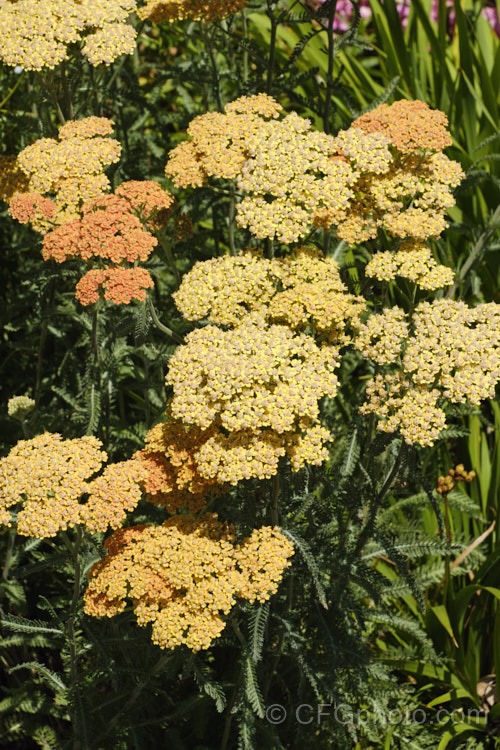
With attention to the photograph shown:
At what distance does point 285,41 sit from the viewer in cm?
635

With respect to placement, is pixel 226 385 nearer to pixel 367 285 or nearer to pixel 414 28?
pixel 367 285

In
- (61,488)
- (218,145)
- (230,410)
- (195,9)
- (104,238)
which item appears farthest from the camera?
(195,9)

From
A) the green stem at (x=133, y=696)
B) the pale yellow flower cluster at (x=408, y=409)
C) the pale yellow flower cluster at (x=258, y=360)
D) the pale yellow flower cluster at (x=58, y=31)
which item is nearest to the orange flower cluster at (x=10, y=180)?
the pale yellow flower cluster at (x=58, y=31)

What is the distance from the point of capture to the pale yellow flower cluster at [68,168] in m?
3.46

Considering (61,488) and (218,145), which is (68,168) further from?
(61,488)

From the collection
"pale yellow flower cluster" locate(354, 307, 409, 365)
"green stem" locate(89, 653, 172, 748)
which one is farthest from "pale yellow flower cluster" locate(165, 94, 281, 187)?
"green stem" locate(89, 653, 172, 748)

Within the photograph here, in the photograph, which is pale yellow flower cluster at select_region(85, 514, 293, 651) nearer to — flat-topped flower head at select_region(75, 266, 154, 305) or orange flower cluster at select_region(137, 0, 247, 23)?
flat-topped flower head at select_region(75, 266, 154, 305)

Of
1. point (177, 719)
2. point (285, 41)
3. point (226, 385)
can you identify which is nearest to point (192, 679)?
point (177, 719)

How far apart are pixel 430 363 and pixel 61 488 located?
1445mm

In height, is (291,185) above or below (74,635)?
above

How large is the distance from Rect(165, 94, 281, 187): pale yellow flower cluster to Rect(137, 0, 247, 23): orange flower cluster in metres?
0.56

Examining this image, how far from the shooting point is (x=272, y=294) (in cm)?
319

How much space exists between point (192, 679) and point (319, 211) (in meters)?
2.34

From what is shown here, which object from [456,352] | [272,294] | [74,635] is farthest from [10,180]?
[456,352]
